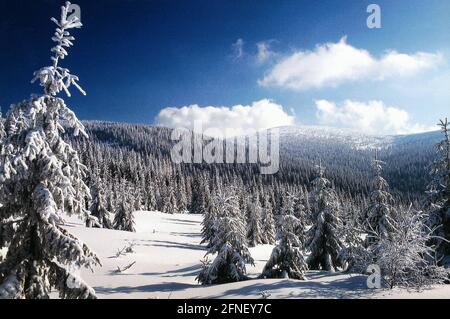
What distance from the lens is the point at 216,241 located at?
83.5 feet

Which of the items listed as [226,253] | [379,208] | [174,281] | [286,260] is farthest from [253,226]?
[226,253]

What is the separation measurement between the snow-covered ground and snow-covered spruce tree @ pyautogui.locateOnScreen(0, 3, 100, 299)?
282 inches

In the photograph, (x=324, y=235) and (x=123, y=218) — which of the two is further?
(x=123, y=218)

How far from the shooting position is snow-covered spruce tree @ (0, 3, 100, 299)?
9562mm

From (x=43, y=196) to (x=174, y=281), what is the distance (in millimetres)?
18007

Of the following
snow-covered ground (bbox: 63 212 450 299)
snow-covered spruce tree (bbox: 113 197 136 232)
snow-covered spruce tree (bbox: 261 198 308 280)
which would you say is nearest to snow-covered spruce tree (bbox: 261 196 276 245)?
snow-covered ground (bbox: 63 212 450 299)

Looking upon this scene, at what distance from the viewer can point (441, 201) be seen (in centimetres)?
2253

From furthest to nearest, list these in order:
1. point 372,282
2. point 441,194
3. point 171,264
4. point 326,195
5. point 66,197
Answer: point 171,264 < point 326,195 < point 441,194 < point 372,282 < point 66,197

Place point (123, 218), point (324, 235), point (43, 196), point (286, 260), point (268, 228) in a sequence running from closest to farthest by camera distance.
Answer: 1. point (43, 196)
2. point (286, 260)
3. point (324, 235)
4. point (123, 218)
5. point (268, 228)

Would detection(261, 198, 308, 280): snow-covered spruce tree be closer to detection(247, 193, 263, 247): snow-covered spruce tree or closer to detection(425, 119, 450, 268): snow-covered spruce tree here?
detection(425, 119, 450, 268): snow-covered spruce tree

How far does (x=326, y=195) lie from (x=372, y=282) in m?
14.8

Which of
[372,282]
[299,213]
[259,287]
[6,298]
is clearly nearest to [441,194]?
[372,282]

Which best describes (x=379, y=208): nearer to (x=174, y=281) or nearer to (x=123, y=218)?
(x=174, y=281)
